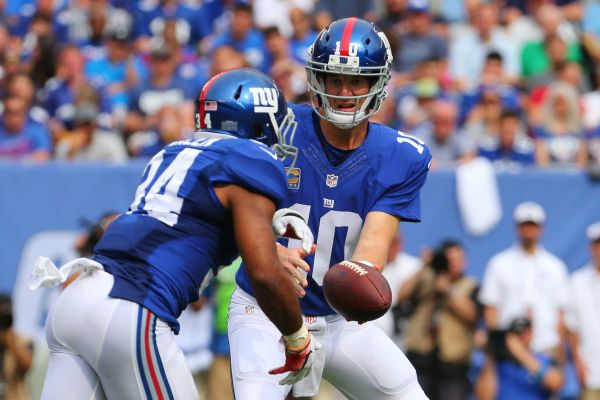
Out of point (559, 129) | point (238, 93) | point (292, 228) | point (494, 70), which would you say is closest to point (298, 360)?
point (292, 228)

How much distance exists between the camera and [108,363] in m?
4.24

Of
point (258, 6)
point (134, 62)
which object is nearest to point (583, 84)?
point (258, 6)

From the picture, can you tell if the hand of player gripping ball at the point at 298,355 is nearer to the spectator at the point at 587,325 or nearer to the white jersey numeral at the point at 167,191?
the white jersey numeral at the point at 167,191

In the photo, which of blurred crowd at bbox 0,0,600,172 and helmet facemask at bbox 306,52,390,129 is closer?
helmet facemask at bbox 306,52,390,129

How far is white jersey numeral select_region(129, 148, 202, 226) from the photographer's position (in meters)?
4.32

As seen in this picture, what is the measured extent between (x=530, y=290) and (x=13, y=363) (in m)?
3.51

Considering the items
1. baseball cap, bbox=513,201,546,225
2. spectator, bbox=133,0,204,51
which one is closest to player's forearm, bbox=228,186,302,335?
baseball cap, bbox=513,201,546,225

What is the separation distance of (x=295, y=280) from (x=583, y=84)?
6781mm

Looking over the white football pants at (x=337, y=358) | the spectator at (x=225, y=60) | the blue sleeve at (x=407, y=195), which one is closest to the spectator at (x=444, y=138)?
the spectator at (x=225, y=60)

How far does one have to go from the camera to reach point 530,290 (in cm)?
856

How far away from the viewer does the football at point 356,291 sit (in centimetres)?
455

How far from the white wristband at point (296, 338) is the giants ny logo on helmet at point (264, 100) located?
801 millimetres

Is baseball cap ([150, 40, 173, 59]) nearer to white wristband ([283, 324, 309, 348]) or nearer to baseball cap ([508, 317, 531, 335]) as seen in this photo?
baseball cap ([508, 317, 531, 335])

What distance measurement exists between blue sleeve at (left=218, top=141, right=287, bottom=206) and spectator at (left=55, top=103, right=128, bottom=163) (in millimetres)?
5336
